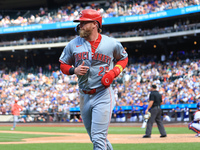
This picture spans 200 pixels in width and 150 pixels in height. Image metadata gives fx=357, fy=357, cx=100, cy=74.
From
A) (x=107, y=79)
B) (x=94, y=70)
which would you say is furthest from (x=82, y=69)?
(x=107, y=79)

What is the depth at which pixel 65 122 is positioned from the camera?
28125mm

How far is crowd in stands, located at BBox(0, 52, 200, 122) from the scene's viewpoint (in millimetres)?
26594

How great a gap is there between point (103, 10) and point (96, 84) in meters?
34.2

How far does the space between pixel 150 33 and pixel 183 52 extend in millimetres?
3642

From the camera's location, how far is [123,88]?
30469mm

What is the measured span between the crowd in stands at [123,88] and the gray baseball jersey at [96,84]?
20.0 meters

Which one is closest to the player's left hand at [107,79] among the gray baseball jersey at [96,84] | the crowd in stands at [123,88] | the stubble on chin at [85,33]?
the gray baseball jersey at [96,84]

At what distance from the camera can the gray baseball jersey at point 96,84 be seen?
15.9 ft

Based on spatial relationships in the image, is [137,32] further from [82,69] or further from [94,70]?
[82,69]

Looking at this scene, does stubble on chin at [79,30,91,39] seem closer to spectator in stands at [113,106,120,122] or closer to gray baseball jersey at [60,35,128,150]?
gray baseball jersey at [60,35,128,150]

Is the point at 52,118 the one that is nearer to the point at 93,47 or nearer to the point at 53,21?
the point at 53,21

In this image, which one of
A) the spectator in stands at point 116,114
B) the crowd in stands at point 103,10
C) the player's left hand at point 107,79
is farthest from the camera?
the crowd in stands at point 103,10

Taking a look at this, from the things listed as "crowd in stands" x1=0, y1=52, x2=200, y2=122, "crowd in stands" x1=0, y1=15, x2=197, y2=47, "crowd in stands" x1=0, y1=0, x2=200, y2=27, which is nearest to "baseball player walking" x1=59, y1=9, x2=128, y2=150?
"crowd in stands" x1=0, y1=52, x2=200, y2=122

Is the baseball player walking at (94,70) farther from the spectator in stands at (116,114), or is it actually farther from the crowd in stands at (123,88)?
the spectator in stands at (116,114)
